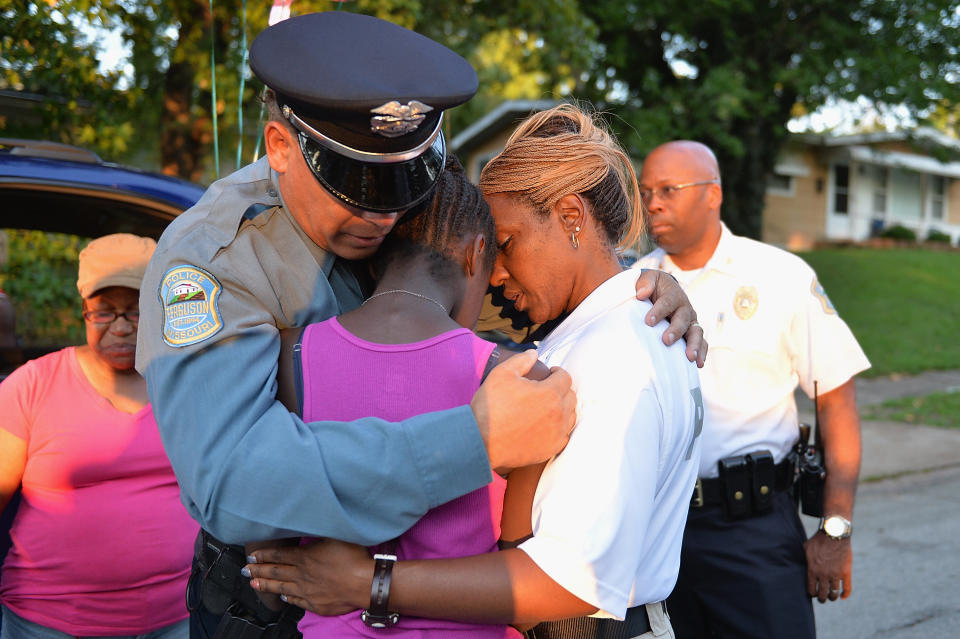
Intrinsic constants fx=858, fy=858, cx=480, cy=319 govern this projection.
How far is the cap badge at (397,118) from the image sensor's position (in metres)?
1.50

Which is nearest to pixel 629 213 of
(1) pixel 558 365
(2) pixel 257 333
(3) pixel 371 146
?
(1) pixel 558 365

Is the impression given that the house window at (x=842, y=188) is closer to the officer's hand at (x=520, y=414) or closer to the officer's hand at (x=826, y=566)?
the officer's hand at (x=826, y=566)

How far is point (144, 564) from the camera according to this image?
2.63m

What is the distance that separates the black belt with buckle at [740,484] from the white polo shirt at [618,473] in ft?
3.91

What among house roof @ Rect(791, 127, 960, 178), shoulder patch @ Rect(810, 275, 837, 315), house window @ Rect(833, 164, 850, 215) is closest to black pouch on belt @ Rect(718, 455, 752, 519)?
shoulder patch @ Rect(810, 275, 837, 315)

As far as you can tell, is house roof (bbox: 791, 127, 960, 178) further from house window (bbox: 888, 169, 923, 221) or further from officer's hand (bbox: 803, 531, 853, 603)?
officer's hand (bbox: 803, 531, 853, 603)

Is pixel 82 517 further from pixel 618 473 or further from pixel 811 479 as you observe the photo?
pixel 811 479

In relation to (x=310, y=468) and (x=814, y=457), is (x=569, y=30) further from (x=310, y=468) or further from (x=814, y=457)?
(x=310, y=468)

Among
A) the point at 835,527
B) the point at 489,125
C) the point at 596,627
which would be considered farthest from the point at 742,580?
the point at 489,125

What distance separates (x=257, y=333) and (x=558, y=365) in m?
0.61

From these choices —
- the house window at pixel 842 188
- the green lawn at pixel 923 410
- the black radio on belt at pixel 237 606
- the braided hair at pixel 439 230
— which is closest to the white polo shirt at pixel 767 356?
the braided hair at pixel 439 230

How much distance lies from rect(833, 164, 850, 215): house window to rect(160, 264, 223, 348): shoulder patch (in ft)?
94.8

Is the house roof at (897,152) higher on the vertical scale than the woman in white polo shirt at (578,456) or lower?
lower

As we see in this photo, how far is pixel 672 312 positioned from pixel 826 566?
1.55 metres
